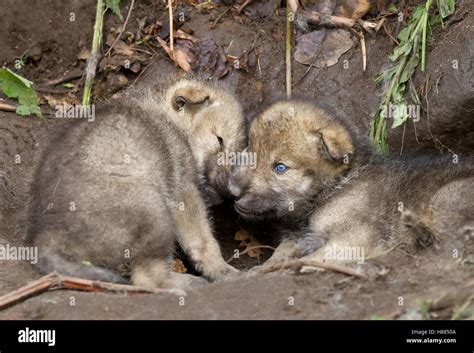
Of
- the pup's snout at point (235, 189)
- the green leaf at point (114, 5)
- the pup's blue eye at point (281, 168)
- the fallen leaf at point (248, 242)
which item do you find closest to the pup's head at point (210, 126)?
the pup's snout at point (235, 189)

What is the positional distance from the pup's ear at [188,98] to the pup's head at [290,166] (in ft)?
2.39

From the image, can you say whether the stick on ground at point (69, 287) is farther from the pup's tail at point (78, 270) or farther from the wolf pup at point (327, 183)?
the wolf pup at point (327, 183)

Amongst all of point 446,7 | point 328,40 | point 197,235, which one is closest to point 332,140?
point 197,235

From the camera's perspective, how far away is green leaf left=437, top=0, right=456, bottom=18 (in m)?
7.52

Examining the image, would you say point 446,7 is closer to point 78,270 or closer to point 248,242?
point 248,242

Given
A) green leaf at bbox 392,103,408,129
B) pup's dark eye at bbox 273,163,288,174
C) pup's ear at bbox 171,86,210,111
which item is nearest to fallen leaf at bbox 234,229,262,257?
pup's dark eye at bbox 273,163,288,174

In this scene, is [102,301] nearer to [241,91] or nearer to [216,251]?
[216,251]

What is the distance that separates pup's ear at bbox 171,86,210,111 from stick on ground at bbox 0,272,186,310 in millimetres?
2091

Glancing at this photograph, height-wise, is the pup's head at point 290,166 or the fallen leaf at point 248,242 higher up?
the pup's head at point 290,166

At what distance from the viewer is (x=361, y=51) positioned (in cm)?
812

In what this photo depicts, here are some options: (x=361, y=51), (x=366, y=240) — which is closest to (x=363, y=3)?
(x=361, y=51)

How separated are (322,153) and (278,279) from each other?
135 cm

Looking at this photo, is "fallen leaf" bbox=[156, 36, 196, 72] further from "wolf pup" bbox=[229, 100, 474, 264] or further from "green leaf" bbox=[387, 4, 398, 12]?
"green leaf" bbox=[387, 4, 398, 12]

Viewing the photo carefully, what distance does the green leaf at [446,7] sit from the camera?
7520mm
